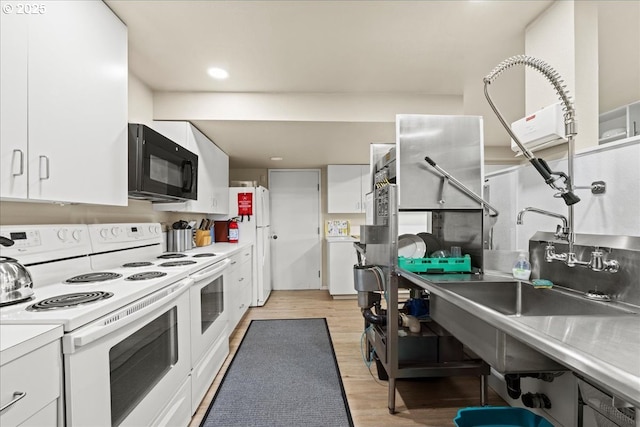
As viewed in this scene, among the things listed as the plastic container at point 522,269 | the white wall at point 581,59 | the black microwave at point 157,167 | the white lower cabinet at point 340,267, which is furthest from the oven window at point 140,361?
the white lower cabinet at point 340,267

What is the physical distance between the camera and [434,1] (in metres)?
1.56

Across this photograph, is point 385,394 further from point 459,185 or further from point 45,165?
point 45,165

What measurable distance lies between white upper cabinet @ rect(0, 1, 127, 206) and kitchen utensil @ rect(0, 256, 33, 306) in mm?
247

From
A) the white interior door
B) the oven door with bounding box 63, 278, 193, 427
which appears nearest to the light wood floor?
the oven door with bounding box 63, 278, 193, 427

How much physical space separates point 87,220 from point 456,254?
2263 mm

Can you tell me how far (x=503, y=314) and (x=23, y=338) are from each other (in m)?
1.63

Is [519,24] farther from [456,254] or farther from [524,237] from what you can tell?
[456,254]

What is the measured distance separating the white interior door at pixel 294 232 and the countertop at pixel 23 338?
406cm

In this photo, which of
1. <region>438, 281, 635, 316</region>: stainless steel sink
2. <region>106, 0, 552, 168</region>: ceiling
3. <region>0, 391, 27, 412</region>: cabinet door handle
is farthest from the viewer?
<region>106, 0, 552, 168</region>: ceiling

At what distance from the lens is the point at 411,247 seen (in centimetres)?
193

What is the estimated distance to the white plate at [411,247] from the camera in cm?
190

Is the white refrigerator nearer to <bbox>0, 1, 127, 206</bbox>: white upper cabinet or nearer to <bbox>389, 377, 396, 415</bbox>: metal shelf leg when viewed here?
<bbox>0, 1, 127, 206</bbox>: white upper cabinet

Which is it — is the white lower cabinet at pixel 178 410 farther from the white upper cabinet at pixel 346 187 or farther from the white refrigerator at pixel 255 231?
the white upper cabinet at pixel 346 187

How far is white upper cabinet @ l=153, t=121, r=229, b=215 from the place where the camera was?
2625 mm
